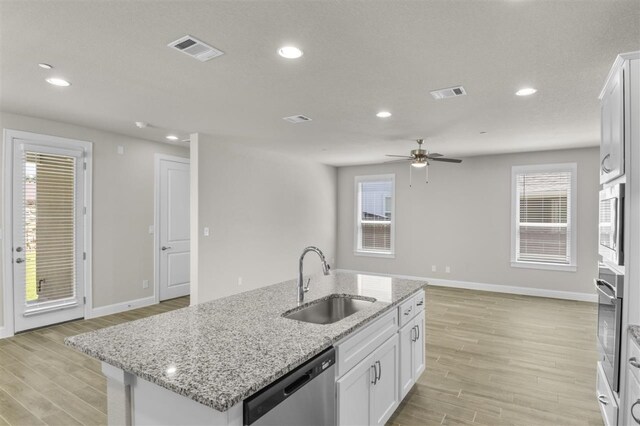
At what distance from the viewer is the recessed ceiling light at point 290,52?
2.36 metres

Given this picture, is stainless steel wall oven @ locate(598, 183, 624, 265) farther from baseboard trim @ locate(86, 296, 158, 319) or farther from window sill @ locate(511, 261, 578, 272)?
baseboard trim @ locate(86, 296, 158, 319)

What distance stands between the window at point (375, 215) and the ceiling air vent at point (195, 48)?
226 inches

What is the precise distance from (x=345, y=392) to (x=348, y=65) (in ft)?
7.09

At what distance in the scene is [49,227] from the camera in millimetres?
4414

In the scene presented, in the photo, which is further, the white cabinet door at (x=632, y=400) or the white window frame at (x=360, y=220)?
the white window frame at (x=360, y=220)

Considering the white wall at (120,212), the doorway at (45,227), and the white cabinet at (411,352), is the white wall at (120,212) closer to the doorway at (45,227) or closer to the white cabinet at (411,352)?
the doorway at (45,227)

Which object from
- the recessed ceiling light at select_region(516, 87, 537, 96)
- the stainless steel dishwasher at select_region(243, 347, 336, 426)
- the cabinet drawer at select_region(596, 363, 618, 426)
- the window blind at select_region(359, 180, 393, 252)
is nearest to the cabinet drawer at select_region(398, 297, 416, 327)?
the stainless steel dishwasher at select_region(243, 347, 336, 426)

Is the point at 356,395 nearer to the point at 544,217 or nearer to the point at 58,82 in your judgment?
the point at 58,82

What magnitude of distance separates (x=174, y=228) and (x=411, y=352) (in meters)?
4.58

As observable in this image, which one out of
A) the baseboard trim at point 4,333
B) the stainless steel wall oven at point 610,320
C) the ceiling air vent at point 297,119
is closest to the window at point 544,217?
the stainless steel wall oven at point 610,320

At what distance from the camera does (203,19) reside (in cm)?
202

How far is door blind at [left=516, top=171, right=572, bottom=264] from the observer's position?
19.9 feet

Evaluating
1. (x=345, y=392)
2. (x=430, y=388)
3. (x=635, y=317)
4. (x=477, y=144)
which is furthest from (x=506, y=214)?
(x=345, y=392)

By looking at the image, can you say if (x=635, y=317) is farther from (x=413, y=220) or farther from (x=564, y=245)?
→ (x=413, y=220)
